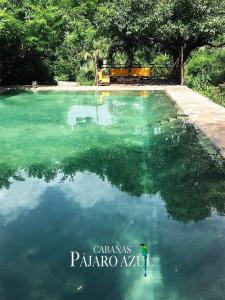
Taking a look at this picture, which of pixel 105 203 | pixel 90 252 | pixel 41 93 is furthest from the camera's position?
pixel 41 93

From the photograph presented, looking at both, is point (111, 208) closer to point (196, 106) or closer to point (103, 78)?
point (196, 106)

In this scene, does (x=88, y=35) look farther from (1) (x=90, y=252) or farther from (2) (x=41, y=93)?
(1) (x=90, y=252)

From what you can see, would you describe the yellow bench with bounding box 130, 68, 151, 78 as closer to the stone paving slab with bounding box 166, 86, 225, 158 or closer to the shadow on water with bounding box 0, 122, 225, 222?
the stone paving slab with bounding box 166, 86, 225, 158

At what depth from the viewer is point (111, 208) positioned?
5.99m

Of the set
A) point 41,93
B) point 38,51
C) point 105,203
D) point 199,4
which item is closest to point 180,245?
point 105,203

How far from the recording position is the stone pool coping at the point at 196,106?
369 inches

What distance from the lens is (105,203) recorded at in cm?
620

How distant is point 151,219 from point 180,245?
0.84 metres

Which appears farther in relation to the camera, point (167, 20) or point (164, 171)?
point (167, 20)

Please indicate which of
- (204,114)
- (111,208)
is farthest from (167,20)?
(111,208)

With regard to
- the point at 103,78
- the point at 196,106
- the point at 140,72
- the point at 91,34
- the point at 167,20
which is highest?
the point at 167,20

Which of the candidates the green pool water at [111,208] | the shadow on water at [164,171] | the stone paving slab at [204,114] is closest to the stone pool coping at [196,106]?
the stone paving slab at [204,114]

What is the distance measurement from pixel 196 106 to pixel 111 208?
8166 mm

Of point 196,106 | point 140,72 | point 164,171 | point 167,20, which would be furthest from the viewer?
point 140,72
